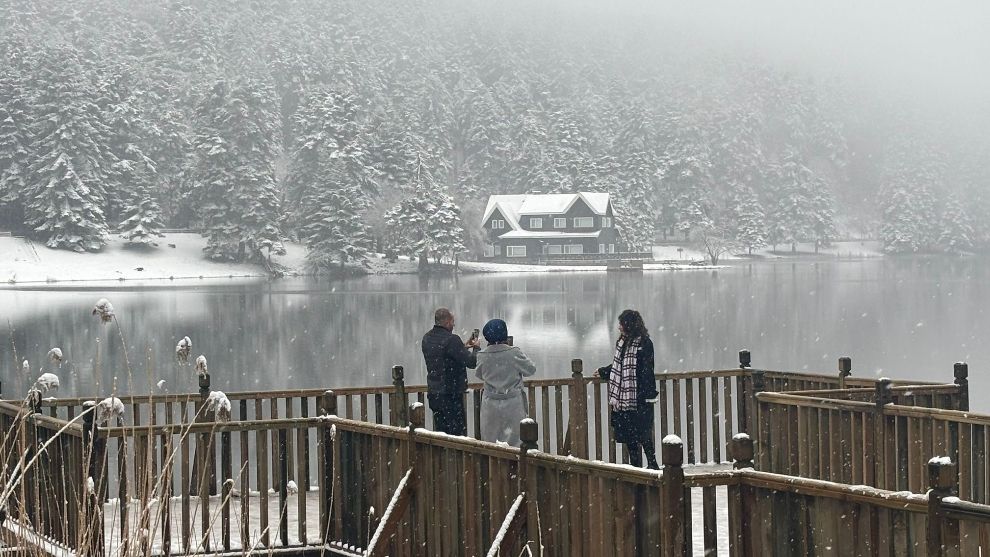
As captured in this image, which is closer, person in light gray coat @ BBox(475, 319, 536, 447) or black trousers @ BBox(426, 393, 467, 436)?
person in light gray coat @ BBox(475, 319, 536, 447)

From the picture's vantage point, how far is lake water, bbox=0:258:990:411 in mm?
41375

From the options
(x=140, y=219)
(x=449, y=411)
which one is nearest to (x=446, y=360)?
(x=449, y=411)

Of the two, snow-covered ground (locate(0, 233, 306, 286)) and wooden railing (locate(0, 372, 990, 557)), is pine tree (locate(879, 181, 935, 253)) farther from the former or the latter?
wooden railing (locate(0, 372, 990, 557))

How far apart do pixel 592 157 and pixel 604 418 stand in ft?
403

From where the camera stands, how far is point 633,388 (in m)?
10.6

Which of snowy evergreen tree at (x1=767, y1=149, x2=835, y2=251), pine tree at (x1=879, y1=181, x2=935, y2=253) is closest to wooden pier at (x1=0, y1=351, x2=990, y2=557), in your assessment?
snowy evergreen tree at (x1=767, y1=149, x2=835, y2=251)

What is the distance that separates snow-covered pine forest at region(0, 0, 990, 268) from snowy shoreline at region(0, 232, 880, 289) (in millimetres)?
1428

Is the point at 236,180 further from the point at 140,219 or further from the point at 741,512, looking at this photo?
the point at 741,512

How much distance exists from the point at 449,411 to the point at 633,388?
1664 mm

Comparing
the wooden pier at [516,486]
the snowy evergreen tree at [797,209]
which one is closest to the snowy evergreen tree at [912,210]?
the snowy evergreen tree at [797,209]

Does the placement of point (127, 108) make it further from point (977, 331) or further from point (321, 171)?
point (977, 331)

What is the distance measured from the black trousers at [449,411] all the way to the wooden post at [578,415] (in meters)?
1.30

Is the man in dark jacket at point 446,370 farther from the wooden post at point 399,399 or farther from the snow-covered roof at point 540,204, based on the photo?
the snow-covered roof at point 540,204

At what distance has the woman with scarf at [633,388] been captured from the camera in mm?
10492
